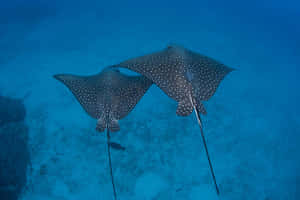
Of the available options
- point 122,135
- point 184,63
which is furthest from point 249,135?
point 122,135

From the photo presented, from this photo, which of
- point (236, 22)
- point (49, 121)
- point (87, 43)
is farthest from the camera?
point (236, 22)

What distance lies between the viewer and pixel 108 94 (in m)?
3.75

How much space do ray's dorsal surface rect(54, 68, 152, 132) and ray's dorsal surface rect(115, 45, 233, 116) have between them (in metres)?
0.40

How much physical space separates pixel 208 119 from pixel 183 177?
5.10 feet

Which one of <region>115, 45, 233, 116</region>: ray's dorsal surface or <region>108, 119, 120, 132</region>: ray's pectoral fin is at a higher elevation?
<region>115, 45, 233, 116</region>: ray's dorsal surface

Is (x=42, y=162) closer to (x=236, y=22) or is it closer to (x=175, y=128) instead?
(x=175, y=128)

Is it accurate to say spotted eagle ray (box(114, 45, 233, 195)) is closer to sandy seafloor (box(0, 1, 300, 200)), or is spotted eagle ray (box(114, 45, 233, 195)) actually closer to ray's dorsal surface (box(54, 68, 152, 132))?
ray's dorsal surface (box(54, 68, 152, 132))

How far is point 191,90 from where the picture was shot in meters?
3.37

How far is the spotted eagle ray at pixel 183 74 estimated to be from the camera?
3340 mm

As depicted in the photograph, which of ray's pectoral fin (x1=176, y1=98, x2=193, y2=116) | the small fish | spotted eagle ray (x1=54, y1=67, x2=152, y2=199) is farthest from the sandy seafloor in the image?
ray's pectoral fin (x1=176, y1=98, x2=193, y2=116)

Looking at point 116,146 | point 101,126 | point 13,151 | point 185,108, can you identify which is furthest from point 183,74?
point 13,151

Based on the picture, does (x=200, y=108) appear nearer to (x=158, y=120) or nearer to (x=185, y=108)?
(x=185, y=108)

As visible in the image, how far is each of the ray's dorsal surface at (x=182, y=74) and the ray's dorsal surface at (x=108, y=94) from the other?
1.32 ft

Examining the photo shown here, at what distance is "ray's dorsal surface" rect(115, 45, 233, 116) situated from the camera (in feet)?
11.0
